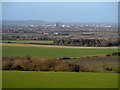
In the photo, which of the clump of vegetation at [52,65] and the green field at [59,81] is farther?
the clump of vegetation at [52,65]

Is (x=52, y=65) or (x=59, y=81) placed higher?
(x=52, y=65)

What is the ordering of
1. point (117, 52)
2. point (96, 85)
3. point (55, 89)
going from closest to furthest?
point (55, 89) → point (96, 85) → point (117, 52)

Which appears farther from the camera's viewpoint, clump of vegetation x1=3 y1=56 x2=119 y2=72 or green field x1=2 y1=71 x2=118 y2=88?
clump of vegetation x1=3 y1=56 x2=119 y2=72

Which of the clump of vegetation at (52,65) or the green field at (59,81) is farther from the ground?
the clump of vegetation at (52,65)

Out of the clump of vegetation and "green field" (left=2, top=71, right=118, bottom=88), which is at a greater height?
the clump of vegetation

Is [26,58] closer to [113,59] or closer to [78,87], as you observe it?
[113,59]

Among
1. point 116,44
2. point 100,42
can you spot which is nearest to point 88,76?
point 116,44

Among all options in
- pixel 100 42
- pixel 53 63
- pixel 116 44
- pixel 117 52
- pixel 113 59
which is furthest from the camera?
pixel 100 42

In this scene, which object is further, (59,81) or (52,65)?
(52,65)
